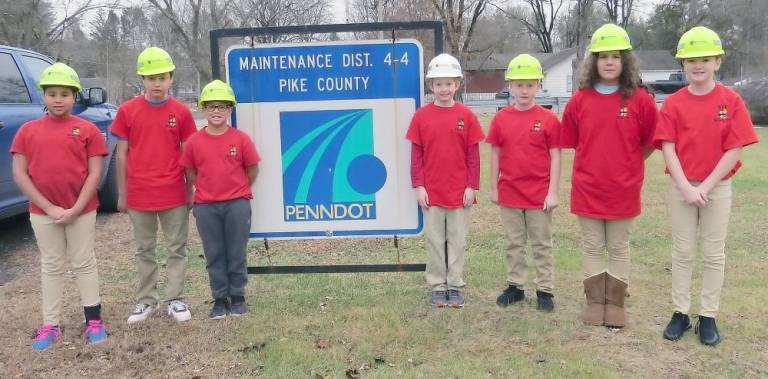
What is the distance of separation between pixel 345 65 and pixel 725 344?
2.86 meters

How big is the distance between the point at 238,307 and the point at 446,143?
1708 mm

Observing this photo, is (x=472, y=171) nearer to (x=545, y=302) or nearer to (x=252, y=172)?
(x=545, y=302)

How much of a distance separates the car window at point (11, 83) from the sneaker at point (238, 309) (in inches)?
128

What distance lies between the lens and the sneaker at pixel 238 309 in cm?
436

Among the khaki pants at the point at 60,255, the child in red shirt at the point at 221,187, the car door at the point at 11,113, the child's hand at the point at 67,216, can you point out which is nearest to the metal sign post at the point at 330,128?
the child in red shirt at the point at 221,187

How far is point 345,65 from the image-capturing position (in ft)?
14.9

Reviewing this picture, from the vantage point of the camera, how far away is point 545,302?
438 centimetres

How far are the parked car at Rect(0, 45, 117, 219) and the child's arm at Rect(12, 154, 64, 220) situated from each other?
206 cm

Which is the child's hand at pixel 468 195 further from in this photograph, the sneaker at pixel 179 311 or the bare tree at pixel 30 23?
the bare tree at pixel 30 23

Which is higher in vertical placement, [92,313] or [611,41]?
[611,41]

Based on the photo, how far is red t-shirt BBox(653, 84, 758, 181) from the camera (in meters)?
3.62

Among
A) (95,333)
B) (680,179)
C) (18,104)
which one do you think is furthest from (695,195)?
(18,104)

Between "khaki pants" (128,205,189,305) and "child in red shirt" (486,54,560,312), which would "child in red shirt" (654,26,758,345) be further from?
"khaki pants" (128,205,189,305)

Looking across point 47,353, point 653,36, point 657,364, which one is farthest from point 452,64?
point 653,36
